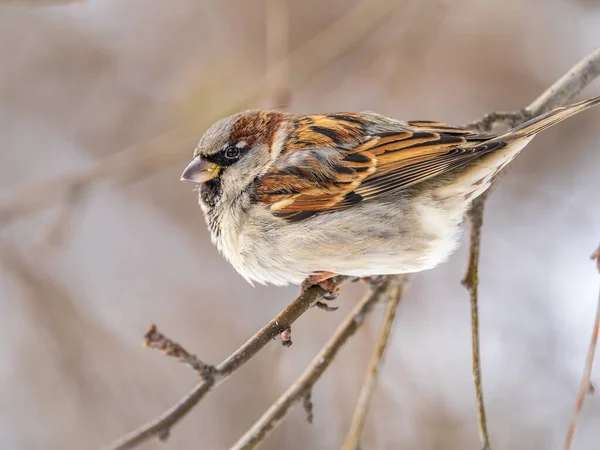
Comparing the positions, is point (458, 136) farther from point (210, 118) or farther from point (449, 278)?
point (449, 278)

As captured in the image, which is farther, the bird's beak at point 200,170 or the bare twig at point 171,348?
the bird's beak at point 200,170

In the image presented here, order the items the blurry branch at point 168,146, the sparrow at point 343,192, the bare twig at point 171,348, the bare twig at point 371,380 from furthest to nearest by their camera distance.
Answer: the blurry branch at point 168,146, the sparrow at point 343,192, the bare twig at point 371,380, the bare twig at point 171,348

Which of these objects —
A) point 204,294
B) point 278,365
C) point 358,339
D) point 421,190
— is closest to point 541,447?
point 358,339

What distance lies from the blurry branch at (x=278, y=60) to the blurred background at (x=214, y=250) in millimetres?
21

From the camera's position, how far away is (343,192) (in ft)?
9.80

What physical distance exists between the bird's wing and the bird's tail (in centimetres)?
19

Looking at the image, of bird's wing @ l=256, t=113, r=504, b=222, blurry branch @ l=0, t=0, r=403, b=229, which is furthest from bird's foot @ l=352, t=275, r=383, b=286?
blurry branch @ l=0, t=0, r=403, b=229

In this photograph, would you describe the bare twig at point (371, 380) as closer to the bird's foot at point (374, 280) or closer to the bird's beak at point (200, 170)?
the bird's foot at point (374, 280)

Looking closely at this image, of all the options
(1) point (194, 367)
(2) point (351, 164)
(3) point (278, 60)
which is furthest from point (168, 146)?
(1) point (194, 367)

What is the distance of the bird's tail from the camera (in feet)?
8.08

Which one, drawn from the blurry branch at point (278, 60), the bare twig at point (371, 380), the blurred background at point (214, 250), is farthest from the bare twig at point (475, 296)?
the blurred background at point (214, 250)

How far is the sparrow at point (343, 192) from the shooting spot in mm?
2889

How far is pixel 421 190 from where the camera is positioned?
300 cm

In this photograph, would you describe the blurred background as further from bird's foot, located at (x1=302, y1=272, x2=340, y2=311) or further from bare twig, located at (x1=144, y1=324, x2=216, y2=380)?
bare twig, located at (x1=144, y1=324, x2=216, y2=380)
